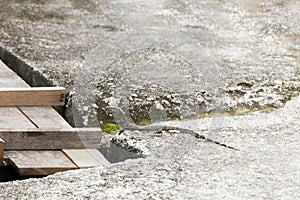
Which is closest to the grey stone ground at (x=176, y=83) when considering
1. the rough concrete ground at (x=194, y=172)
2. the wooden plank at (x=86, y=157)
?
the rough concrete ground at (x=194, y=172)

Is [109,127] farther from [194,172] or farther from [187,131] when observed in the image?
[194,172]

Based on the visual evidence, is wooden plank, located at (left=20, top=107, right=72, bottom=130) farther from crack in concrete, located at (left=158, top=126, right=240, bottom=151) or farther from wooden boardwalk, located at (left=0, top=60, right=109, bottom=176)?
crack in concrete, located at (left=158, top=126, right=240, bottom=151)

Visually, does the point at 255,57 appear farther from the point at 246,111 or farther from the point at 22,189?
the point at 22,189

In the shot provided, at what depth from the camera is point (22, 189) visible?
2158 mm

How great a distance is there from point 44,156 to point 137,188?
548 mm

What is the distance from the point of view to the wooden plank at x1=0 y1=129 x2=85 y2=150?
2.62 metres

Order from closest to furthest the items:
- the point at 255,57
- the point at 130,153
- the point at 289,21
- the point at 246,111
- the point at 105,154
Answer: the point at 130,153
the point at 105,154
the point at 246,111
the point at 255,57
the point at 289,21

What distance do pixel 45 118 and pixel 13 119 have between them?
0.42ft

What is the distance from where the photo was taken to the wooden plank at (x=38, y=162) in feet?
8.20

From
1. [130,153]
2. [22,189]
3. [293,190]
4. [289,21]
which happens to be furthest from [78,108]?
[289,21]

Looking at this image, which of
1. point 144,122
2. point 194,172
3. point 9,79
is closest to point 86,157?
point 144,122

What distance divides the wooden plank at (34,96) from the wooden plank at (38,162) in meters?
0.32

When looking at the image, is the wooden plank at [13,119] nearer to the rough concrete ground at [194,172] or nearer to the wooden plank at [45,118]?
the wooden plank at [45,118]

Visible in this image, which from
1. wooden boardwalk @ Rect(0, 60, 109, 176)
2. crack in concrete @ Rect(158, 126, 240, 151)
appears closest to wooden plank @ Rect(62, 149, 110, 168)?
wooden boardwalk @ Rect(0, 60, 109, 176)
